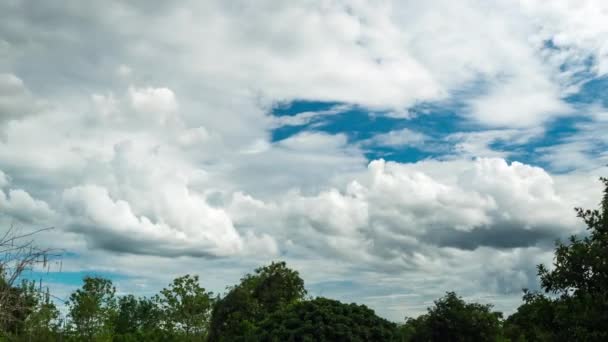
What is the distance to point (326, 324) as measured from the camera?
35500 mm

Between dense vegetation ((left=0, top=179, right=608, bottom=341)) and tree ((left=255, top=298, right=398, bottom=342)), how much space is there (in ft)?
0.19

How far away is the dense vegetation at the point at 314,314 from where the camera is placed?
19.1 meters

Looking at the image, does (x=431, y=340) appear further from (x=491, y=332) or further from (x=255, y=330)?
(x=255, y=330)

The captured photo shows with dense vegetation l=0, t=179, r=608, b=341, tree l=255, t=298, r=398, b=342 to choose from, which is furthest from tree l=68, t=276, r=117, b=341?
tree l=255, t=298, r=398, b=342

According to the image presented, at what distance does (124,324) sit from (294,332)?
2556 inches

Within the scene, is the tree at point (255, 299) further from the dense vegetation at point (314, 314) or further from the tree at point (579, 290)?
the tree at point (579, 290)

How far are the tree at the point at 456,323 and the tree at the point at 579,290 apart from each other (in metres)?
12.0

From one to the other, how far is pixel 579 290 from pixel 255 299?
30.9 meters

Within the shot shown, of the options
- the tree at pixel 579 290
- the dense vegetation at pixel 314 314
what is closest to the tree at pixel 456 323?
the dense vegetation at pixel 314 314

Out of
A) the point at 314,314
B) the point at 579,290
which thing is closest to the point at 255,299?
the point at 314,314

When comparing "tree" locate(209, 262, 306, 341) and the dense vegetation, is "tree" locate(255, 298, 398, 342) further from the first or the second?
"tree" locate(209, 262, 306, 341)

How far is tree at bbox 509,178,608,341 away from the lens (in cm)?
1916

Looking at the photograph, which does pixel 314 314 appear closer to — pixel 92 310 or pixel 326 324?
pixel 326 324

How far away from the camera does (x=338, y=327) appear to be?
3481 centimetres
